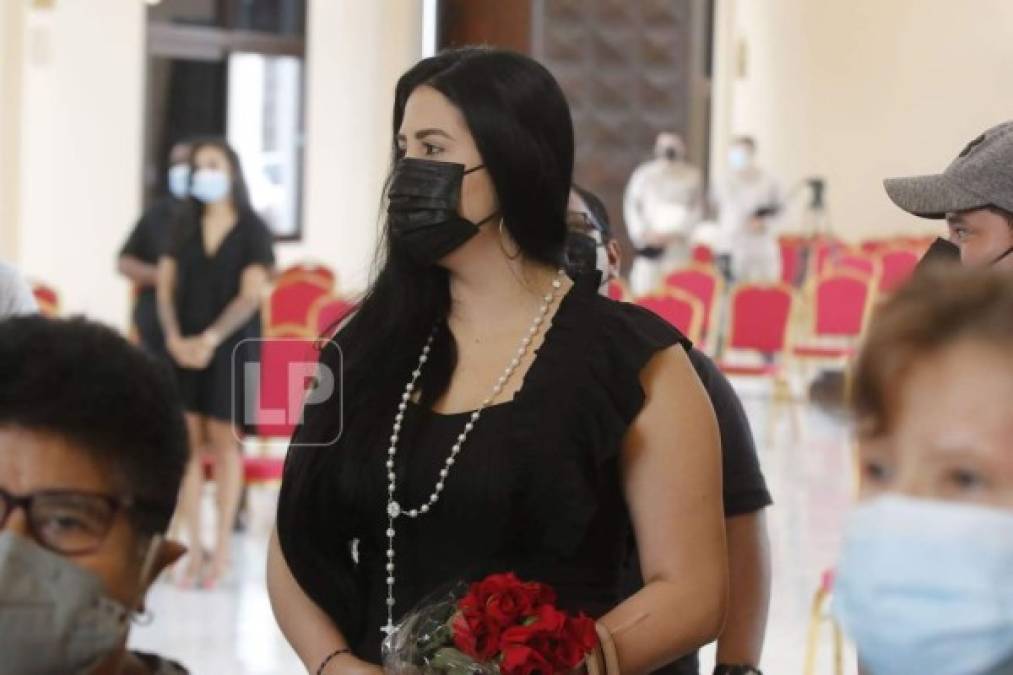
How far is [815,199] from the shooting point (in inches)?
975

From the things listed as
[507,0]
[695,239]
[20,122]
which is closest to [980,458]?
[20,122]

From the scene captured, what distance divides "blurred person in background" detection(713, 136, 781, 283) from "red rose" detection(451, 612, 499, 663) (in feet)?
50.1

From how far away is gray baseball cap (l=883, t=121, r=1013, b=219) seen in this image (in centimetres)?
264

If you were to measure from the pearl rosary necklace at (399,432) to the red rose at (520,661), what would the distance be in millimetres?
270

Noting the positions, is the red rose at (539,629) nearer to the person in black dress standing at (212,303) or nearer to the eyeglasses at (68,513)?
the eyeglasses at (68,513)

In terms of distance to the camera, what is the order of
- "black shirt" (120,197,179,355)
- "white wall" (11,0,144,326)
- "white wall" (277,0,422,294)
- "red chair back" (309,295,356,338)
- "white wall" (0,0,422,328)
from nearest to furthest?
1. "black shirt" (120,197,179,355)
2. "red chair back" (309,295,356,338)
3. "white wall" (0,0,422,328)
4. "white wall" (11,0,144,326)
5. "white wall" (277,0,422,294)

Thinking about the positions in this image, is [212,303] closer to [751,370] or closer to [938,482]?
[751,370]

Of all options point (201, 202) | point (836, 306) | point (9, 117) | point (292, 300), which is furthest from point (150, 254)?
point (836, 306)

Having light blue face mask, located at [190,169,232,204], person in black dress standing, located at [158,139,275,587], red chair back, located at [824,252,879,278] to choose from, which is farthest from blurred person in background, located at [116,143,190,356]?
red chair back, located at [824,252,879,278]

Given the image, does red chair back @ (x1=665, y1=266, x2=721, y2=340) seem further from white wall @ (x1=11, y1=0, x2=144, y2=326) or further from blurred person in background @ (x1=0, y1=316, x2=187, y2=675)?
blurred person in background @ (x1=0, y1=316, x2=187, y2=675)

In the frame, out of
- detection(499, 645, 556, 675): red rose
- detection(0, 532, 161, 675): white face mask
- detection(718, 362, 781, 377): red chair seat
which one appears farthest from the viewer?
detection(718, 362, 781, 377): red chair seat

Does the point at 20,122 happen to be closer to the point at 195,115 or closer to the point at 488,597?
the point at 195,115

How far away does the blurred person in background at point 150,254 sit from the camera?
824 centimetres

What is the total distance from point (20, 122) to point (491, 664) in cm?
1191
